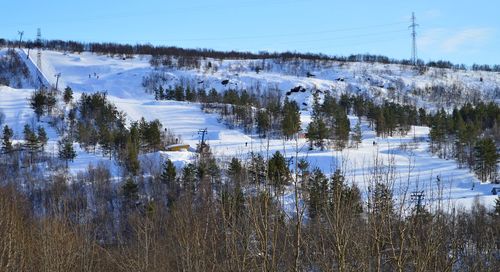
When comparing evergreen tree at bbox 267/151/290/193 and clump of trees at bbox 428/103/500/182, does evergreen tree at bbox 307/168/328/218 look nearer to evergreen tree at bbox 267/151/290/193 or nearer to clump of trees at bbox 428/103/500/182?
evergreen tree at bbox 267/151/290/193

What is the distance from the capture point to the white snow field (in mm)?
51812

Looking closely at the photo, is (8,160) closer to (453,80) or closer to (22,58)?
(22,58)

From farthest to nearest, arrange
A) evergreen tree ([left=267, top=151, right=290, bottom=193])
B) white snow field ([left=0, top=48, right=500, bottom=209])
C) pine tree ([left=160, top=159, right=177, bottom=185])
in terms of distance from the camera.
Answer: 1. white snow field ([left=0, top=48, right=500, bottom=209])
2. pine tree ([left=160, top=159, right=177, bottom=185])
3. evergreen tree ([left=267, top=151, right=290, bottom=193])

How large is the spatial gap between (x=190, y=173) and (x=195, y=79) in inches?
3076

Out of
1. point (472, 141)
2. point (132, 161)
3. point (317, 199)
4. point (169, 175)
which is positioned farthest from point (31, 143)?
point (472, 141)

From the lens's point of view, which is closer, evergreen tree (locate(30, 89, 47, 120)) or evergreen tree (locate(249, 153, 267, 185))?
evergreen tree (locate(249, 153, 267, 185))

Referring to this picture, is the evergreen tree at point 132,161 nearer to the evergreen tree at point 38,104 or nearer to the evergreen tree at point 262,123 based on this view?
the evergreen tree at point 262,123

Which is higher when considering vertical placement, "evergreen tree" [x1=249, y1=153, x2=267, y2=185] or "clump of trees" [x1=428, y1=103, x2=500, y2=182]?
"evergreen tree" [x1=249, y1=153, x2=267, y2=185]

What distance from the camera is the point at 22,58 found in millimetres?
122500

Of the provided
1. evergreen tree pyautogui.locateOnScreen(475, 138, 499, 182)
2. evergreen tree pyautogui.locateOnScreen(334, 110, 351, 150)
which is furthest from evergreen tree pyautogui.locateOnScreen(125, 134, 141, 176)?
evergreen tree pyautogui.locateOnScreen(475, 138, 499, 182)

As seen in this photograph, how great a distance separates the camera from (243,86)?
119m

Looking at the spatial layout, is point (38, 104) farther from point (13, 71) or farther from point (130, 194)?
point (13, 71)

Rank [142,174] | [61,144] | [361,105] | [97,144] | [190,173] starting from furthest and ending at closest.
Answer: [361,105] < [97,144] < [61,144] < [142,174] < [190,173]

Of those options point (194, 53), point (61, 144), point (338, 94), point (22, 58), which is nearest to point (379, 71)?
point (338, 94)
